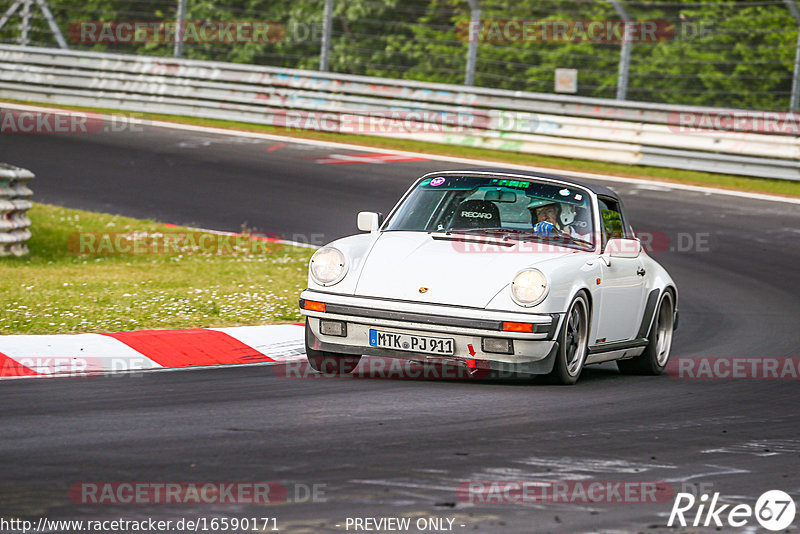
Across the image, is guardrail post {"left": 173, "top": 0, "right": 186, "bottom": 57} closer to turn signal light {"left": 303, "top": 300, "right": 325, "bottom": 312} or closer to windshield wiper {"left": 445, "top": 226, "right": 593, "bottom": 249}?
windshield wiper {"left": 445, "top": 226, "right": 593, "bottom": 249}

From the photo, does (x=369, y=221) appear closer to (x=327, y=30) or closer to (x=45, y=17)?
(x=327, y=30)

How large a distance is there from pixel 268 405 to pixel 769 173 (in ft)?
47.4

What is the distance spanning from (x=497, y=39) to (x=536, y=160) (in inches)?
117

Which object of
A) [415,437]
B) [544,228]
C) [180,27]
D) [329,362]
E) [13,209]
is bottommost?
[329,362]

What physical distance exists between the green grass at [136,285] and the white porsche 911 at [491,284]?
5.99ft

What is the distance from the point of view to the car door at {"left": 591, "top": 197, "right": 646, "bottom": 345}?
8.32 metres

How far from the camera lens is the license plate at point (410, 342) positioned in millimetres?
7410

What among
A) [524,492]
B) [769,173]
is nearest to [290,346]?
[524,492]

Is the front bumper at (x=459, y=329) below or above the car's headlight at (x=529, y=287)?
below

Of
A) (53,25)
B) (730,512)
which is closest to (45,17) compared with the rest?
(53,25)

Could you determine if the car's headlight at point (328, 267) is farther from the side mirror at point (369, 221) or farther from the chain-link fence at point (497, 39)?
the chain-link fence at point (497, 39)

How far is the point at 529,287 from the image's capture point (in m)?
7.46

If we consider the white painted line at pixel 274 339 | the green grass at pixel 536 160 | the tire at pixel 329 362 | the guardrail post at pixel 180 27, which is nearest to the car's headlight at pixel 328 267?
the tire at pixel 329 362

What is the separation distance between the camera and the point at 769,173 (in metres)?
19.5
